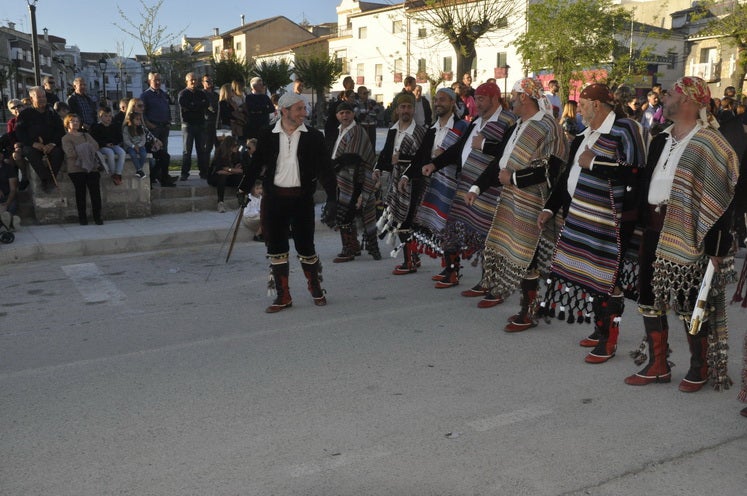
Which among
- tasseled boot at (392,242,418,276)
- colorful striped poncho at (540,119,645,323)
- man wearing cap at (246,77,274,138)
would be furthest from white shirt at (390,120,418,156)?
man wearing cap at (246,77,274,138)

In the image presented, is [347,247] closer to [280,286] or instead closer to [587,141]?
[280,286]

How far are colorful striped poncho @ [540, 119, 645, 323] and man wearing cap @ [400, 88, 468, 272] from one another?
6.72 feet

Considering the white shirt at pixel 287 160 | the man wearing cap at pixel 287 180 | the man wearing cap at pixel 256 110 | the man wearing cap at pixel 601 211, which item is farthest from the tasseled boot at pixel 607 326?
the man wearing cap at pixel 256 110

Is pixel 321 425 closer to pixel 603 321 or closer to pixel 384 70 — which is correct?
pixel 603 321

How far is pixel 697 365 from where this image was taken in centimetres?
438

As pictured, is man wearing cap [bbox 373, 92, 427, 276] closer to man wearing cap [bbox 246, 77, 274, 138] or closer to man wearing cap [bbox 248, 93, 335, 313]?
man wearing cap [bbox 248, 93, 335, 313]

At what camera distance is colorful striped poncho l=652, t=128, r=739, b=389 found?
160 inches

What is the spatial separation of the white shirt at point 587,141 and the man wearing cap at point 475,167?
1.02 metres

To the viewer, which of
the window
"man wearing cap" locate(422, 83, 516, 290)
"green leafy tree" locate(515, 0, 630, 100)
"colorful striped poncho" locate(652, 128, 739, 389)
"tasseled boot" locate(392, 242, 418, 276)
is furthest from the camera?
the window

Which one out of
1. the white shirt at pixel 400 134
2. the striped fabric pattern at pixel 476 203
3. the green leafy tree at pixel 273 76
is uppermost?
the green leafy tree at pixel 273 76

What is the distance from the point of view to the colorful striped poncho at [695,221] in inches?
160

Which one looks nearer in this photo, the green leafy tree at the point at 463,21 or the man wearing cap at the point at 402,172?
the man wearing cap at the point at 402,172

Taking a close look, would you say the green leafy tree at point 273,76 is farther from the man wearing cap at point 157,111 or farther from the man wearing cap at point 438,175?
the man wearing cap at point 438,175

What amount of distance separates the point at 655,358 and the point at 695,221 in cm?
93
